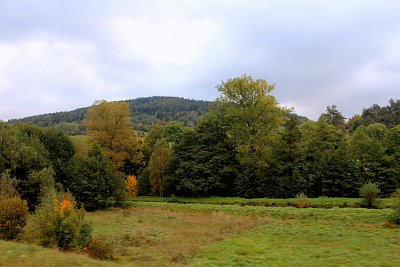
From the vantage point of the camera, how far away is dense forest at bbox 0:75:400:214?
43344 mm

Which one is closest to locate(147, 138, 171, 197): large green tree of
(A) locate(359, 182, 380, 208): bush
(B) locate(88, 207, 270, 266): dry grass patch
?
(B) locate(88, 207, 270, 266): dry grass patch

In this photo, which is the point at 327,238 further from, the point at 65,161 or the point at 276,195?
the point at 65,161

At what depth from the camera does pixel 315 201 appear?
125ft

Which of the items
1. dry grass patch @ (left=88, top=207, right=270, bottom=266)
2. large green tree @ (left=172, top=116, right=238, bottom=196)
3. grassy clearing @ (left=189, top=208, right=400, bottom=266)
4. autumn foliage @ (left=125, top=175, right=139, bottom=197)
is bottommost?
dry grass patch @ (left=88, top=207, right=270, bottom=266)

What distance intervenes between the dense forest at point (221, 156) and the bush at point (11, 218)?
61.1 ft

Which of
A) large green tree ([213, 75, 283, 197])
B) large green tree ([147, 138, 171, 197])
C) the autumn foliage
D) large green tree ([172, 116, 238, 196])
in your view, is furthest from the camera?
the autumn foliage

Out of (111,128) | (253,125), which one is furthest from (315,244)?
(111,128)

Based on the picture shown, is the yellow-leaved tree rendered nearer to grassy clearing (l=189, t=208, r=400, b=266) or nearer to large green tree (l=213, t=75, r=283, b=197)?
large green tree (l=213, t=75, r=283, b=197)

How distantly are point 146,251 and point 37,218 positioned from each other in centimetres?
575

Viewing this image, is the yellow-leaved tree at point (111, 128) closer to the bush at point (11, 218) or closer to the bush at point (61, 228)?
the bush at point (11, 218)

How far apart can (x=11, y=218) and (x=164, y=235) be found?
30.2ft

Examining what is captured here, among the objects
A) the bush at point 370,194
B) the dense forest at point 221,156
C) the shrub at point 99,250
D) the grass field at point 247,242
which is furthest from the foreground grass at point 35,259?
the bush at point 370,194

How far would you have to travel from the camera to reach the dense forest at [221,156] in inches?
1706

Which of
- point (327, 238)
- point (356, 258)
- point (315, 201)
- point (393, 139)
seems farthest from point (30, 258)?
point (393, 139)
